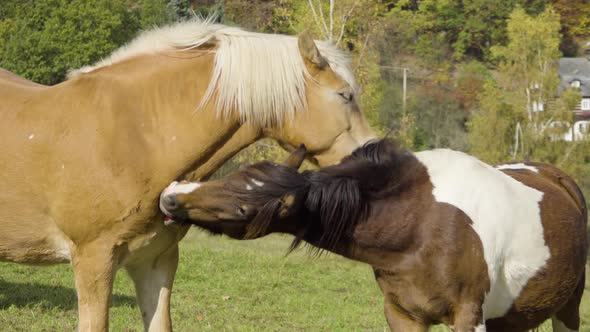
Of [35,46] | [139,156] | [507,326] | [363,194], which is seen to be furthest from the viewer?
[35,46]

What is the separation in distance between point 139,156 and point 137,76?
487 mm

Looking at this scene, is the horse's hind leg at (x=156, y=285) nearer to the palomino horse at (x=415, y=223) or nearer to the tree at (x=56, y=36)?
the palomino horse at (x=415, y=223)

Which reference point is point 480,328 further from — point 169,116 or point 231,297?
point 231,297

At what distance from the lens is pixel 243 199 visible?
3.95m

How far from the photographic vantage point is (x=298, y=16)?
22.7 m

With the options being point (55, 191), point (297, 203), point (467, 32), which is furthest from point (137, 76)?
point (467, 32)

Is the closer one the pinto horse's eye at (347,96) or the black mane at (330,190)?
the black mane at (330,190)

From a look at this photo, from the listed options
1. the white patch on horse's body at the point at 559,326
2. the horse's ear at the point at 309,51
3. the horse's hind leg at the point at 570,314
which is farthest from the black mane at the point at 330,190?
the white patch on horse's body at the point at 559,326

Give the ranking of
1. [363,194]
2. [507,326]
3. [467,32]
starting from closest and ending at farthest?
[363,194] → [507,326] → [467,32]

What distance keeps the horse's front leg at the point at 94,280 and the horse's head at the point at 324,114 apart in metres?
1.08

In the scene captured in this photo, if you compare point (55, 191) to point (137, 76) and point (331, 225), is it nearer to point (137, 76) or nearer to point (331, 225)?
point (137, 76)

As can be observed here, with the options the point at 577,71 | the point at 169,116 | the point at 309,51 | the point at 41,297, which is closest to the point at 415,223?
the point at 309,51

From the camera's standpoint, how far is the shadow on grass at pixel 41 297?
736 cm

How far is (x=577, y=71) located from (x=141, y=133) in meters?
67.9
